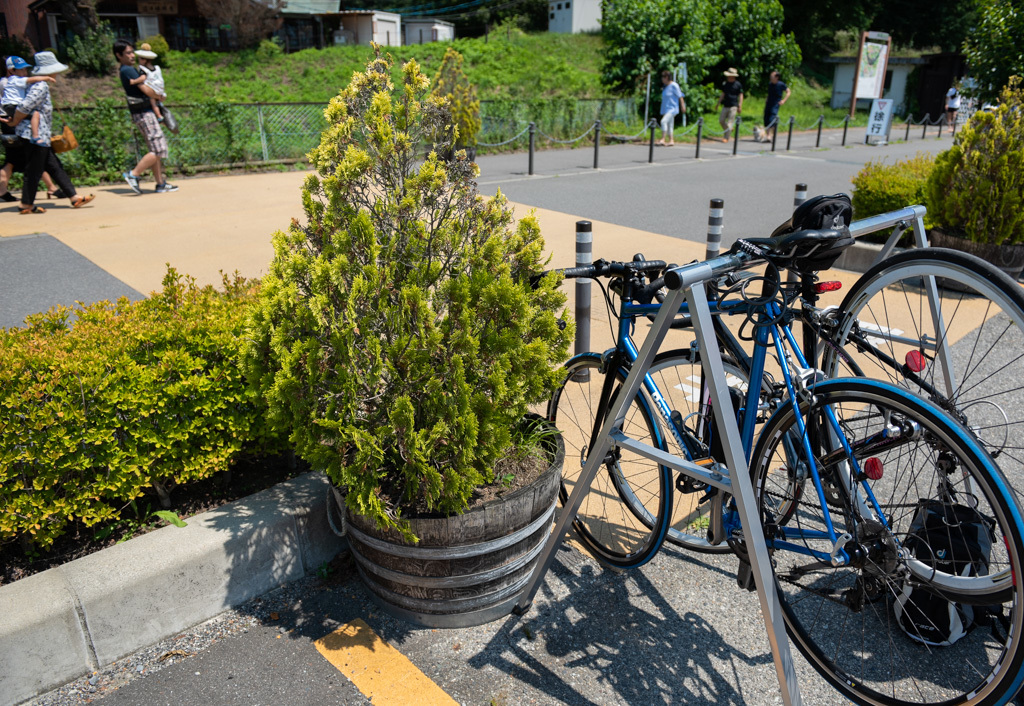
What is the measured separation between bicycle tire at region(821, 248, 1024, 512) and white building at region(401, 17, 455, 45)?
193 feet

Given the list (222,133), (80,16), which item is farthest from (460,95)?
(80,16)

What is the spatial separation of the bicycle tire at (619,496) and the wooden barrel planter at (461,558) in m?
0.30

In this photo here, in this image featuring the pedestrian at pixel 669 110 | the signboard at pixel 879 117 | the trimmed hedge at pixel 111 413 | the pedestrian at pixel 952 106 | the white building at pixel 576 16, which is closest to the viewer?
the trimmed hedge at pixel 111 413

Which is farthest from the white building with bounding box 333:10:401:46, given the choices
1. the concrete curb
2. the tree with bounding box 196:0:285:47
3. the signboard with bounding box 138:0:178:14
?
the concrete curb

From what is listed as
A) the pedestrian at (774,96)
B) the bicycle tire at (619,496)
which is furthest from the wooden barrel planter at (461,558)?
the pedestrian at (774,96)

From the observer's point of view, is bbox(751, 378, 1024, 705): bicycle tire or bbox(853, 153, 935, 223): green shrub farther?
bbox(853, 153, 935, 223): green shrub

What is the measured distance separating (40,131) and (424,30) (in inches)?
2255

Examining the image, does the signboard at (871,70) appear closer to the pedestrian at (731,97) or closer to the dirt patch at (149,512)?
the pedestrian at (731,97)

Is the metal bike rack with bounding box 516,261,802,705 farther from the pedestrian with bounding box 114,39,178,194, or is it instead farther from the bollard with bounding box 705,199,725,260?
the pedestrian with bounding box 114,39,178,194

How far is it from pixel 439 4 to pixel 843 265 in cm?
6810

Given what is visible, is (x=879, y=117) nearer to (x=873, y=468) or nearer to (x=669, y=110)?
(x=669, y=110)

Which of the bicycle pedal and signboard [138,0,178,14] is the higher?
signboard [138,0,178,14]

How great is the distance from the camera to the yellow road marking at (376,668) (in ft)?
8.52

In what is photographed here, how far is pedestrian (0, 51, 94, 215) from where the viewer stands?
961 cm
